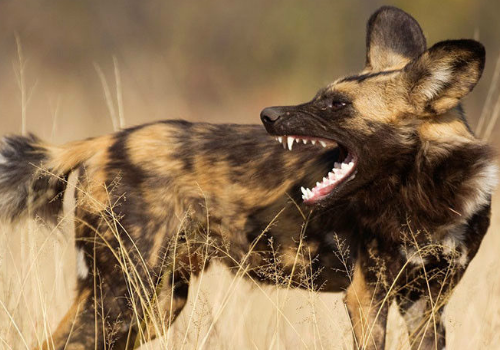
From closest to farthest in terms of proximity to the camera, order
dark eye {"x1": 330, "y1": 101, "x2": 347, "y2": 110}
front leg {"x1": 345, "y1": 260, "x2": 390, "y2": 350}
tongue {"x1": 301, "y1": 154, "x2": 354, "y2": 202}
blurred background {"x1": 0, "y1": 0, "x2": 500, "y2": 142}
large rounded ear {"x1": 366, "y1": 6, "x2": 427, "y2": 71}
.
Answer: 1. front leg {"x1": 345, "y1": 260, "x2": 390, "y2": 350}
2. tongue {"x1": 301, "y1": 154, "x2": 354, "y2": 202}
3. dark eye {"x1": 330, "y1": 101, "x2": 347, "y2": 110}
4. large rounded ear {"x1": 366, "y1": 6, "x2": 427, "y2": 71}
5. blurred background {"x1": 0, "y1": 0, "x2": 500, "y2": 142}

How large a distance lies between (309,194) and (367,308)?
51 cm

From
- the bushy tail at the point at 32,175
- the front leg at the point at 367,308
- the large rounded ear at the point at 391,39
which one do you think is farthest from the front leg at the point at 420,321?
the bushy tail at the point at 32,175

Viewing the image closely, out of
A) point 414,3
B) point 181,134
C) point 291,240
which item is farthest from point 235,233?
point 414,3

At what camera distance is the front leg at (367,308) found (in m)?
3.31

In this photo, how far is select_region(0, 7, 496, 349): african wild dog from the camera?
11.2ft

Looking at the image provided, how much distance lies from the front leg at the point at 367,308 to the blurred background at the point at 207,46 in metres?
8.73

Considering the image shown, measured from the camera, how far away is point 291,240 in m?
3.73

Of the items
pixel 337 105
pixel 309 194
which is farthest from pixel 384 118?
pixel 309 194

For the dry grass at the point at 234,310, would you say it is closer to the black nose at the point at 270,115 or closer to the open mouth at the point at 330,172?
the open mouth at the point at 330,172

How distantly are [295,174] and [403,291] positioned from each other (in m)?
0.69

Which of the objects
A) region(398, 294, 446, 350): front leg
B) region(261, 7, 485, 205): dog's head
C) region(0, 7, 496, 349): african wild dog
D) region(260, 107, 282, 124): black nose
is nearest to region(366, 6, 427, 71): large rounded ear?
region(0, 7, 496, 349): african wild dog

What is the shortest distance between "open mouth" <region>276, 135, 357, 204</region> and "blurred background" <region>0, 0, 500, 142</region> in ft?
27.6

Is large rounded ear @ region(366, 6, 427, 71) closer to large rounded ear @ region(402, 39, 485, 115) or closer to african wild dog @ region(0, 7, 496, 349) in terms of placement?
african wild dog @ region(0, 7, 496, 349)

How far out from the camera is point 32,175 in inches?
151
